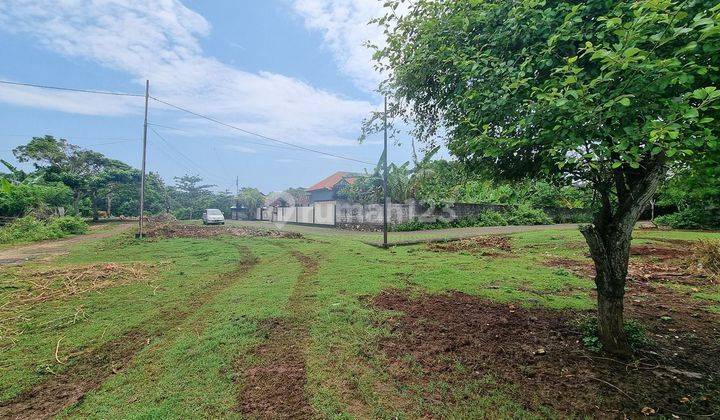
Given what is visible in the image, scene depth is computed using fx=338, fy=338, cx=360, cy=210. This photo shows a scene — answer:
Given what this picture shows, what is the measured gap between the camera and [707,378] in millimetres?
2912

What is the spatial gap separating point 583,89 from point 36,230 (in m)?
23.2

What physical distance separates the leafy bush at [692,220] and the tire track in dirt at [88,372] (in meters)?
22.6

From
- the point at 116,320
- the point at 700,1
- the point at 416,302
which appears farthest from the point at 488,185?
the point at 116,320

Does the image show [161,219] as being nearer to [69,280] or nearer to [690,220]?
[69,280]

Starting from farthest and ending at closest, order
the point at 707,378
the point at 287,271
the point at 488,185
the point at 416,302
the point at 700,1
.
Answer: the point at 287,271, the point at 416,302, the point at 488,185, the point at 707,378, the point at 700,1

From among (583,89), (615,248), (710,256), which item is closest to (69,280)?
(583,89)

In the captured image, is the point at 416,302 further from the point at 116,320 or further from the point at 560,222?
the point at 560,222

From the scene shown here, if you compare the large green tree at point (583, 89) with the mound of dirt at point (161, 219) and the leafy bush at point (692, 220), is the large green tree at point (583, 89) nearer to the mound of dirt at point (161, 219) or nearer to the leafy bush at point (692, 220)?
the leafy bush at point (692, 220)


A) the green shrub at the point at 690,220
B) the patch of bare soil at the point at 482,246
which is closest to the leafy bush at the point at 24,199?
the patch of bare soil at the point at 482,246

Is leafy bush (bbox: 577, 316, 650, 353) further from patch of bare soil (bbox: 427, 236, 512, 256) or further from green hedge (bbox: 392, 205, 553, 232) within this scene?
green hedge (bbox: 392, 205, 553, 232)

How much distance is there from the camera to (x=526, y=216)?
2333 cm

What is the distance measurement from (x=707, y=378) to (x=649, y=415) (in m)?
0.97

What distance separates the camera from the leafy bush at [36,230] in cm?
1575

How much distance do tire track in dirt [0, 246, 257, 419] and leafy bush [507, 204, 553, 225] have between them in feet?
72.2
